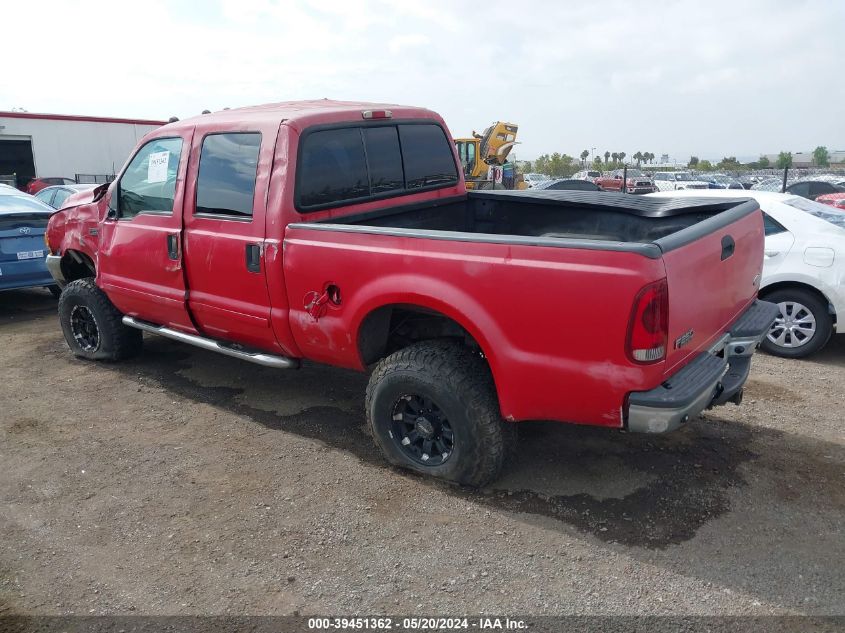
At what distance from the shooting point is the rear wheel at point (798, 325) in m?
5.79

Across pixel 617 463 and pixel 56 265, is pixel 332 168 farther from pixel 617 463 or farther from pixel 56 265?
pixel 56 265

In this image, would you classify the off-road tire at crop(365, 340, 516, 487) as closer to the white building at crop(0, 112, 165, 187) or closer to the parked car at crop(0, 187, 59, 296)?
the parked car at crop(0, 187, 59, 296)

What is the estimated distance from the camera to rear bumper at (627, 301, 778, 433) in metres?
2.96

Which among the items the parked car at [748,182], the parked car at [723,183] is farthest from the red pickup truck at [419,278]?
the parked car at [748,182]

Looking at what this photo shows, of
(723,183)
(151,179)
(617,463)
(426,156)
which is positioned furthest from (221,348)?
(723,183)

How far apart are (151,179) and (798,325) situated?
5.53 metres

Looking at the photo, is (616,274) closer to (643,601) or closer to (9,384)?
(643,601)

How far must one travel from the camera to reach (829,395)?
5051 mm

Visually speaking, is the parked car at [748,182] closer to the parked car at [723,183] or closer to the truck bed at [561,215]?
the parked car at [723,183]

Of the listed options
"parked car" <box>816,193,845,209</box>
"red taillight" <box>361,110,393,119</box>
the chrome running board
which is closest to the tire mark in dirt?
the chrome running board

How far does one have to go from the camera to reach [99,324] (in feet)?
19.1

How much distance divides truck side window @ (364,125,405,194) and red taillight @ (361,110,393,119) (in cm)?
7

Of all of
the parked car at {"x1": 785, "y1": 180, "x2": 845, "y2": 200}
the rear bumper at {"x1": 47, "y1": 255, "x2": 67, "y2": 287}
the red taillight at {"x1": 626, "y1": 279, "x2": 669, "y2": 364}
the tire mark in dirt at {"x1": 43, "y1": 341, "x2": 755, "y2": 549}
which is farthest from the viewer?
the parked car at {"x1": 785, "y1": 180, "x2": 845, "y2": 200}

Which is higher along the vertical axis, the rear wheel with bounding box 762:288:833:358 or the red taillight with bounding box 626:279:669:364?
the red taillight with bounding box 626:279:669:364
